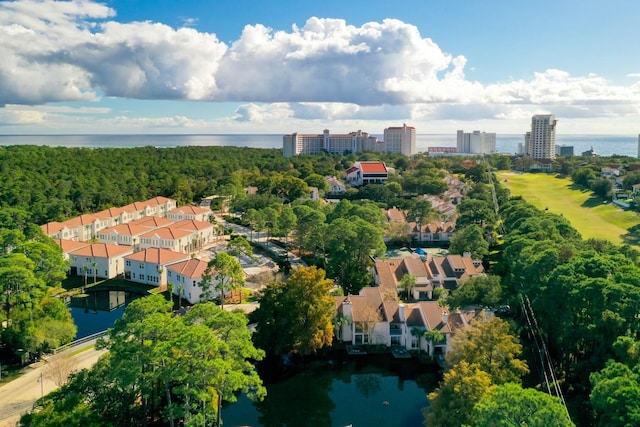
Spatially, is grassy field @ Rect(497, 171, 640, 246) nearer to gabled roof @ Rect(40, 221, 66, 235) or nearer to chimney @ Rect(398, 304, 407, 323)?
chimney @ Rect(398, 304, 407, 323)

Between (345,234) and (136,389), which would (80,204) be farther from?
(136,389)

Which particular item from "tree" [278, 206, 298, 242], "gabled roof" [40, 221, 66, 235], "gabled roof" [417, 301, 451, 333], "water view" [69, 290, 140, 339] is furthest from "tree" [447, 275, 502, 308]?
"gabled roof" [40, 221, 66, 235]

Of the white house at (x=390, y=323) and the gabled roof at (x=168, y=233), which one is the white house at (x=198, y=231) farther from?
the white house at (x=390, y=323)

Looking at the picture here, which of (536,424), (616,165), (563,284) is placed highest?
(616,165)

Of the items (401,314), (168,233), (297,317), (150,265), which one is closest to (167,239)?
(168,233)

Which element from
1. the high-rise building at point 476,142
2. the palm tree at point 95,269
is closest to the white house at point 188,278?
the palm tree at point 95,269

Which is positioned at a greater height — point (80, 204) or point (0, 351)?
point (80, 204)

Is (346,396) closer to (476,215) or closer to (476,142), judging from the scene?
(476,215)

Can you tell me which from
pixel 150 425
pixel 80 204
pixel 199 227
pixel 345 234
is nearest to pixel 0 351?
pixel 150 425
